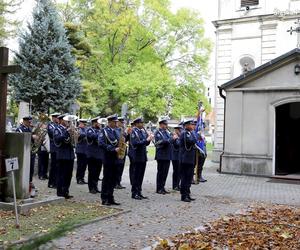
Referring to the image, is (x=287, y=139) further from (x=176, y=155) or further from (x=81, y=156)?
(x=81, y=156)

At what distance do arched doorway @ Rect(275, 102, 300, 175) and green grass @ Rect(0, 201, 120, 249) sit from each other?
9827 mm

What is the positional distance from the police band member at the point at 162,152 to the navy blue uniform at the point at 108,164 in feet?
8.29

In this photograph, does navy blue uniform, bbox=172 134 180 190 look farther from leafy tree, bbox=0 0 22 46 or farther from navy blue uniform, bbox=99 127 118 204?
leafy tree, bbox=0 0 22 46

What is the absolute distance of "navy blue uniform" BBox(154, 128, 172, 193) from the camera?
12.9 meters

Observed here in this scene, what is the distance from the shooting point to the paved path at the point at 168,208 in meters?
7.21

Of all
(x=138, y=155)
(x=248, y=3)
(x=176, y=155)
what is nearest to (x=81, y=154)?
(x=176, y=155)

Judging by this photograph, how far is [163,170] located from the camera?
507 inches

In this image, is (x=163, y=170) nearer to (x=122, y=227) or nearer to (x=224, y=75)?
(x=122, y=227)

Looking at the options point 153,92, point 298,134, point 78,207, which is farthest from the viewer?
point 153,92

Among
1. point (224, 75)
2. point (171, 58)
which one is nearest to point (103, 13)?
point (171, 58)

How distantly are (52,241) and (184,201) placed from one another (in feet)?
30.5

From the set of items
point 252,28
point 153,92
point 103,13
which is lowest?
point 153,92

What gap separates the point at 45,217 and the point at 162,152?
16.2 feet

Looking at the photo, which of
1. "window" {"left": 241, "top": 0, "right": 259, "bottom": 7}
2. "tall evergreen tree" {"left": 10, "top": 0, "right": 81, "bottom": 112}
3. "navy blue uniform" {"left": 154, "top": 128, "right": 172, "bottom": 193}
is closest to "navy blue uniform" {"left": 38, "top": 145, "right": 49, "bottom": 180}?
"navy blue uniform" {"left": 154, "top": 128, "right": 172, "bottom": 193}
